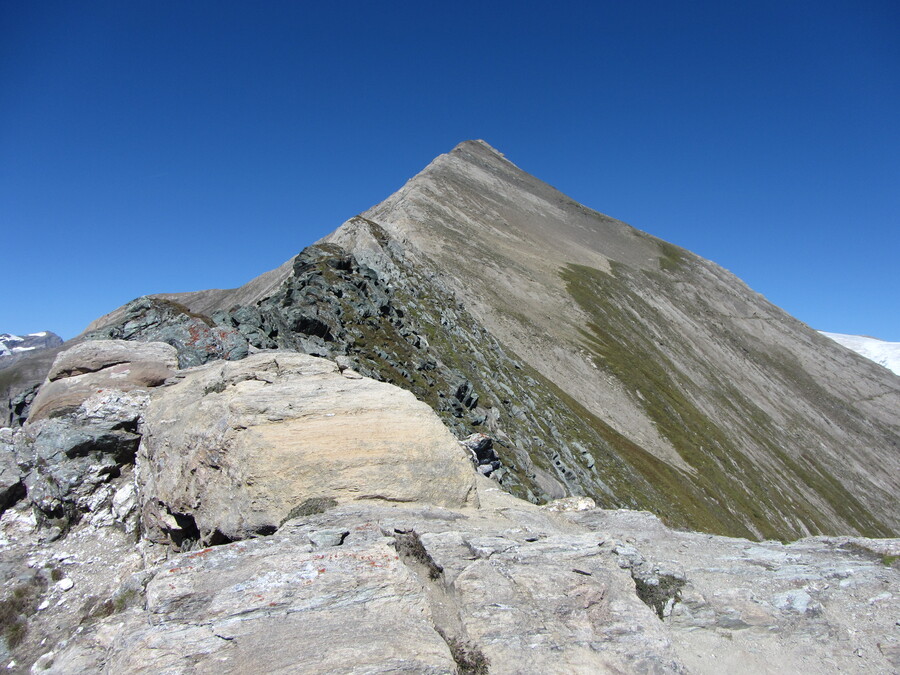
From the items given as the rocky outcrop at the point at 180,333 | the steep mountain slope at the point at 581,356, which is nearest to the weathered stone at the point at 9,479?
the rocky outcrop at the point at 180,333

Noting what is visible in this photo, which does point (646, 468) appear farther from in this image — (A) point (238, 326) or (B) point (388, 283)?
(A) point (238, 326)

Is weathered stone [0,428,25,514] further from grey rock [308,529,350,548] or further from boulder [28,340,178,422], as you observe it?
grey rock [308,529,350,548]

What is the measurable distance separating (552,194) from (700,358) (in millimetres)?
102152

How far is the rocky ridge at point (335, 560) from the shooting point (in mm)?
7645

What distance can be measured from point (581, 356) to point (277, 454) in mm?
50939

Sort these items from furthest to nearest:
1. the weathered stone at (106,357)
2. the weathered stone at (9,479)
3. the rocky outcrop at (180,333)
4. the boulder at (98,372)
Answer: the rocky outcrop at (180,333), the weathered stone at (106,357), the boulder at (98,372), the weathered stone at (9,479)

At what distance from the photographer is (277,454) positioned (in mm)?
11758

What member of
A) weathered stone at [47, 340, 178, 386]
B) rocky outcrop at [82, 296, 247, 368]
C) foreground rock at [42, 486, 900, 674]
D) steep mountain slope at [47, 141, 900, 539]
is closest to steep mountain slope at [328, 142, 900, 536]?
steep mountain slope at [47, 141, 900, 539]

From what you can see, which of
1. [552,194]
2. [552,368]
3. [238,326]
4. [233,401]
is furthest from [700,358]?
[552,194]

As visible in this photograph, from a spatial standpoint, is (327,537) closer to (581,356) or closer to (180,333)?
(180,333)

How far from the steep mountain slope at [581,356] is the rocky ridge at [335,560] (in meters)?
5.93

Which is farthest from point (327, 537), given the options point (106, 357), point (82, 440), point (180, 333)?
point (180, 333)

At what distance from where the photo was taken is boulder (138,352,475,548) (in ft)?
37.6

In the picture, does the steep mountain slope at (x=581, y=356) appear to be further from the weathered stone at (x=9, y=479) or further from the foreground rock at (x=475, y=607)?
the foreground rock at (x=475, y=607)
